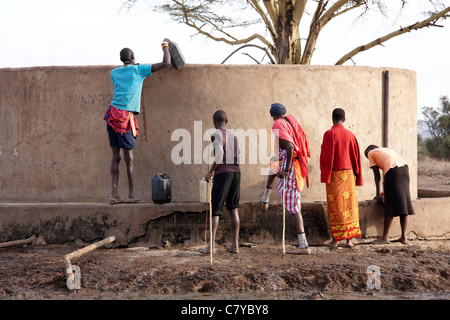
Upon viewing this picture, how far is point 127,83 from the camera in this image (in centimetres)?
636

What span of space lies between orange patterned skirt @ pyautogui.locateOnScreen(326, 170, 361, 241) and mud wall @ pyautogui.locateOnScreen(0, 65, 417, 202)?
26.5 inches

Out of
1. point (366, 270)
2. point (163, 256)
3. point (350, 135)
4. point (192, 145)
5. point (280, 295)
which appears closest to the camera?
point (280, 295)

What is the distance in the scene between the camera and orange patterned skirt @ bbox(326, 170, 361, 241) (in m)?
6.23

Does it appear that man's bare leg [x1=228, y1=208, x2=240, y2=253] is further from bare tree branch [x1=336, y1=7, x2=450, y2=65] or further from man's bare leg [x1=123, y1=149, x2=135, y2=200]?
bare tree branch [x1=336, y1=7, x2=450, y2=65]

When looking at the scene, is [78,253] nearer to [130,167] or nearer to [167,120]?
[130,167]

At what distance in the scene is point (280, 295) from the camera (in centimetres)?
450

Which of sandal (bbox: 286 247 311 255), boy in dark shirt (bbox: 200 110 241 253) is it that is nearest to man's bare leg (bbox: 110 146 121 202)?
boy in dark shirt (bbox: 200 110 241 253)

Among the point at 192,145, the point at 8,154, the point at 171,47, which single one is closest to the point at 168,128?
the point at 192,145

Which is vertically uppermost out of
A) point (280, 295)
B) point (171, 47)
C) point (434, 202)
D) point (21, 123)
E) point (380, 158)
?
point (171, 47)

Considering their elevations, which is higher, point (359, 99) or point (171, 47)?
point (171, 47)

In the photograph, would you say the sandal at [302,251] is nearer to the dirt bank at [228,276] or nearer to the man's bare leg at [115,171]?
the dirt bank at [228,276]

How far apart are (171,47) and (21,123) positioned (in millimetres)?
2234

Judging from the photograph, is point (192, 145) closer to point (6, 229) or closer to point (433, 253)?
point (6, 229)

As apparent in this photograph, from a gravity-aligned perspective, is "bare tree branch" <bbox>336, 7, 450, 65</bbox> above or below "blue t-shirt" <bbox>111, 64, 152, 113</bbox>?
above
